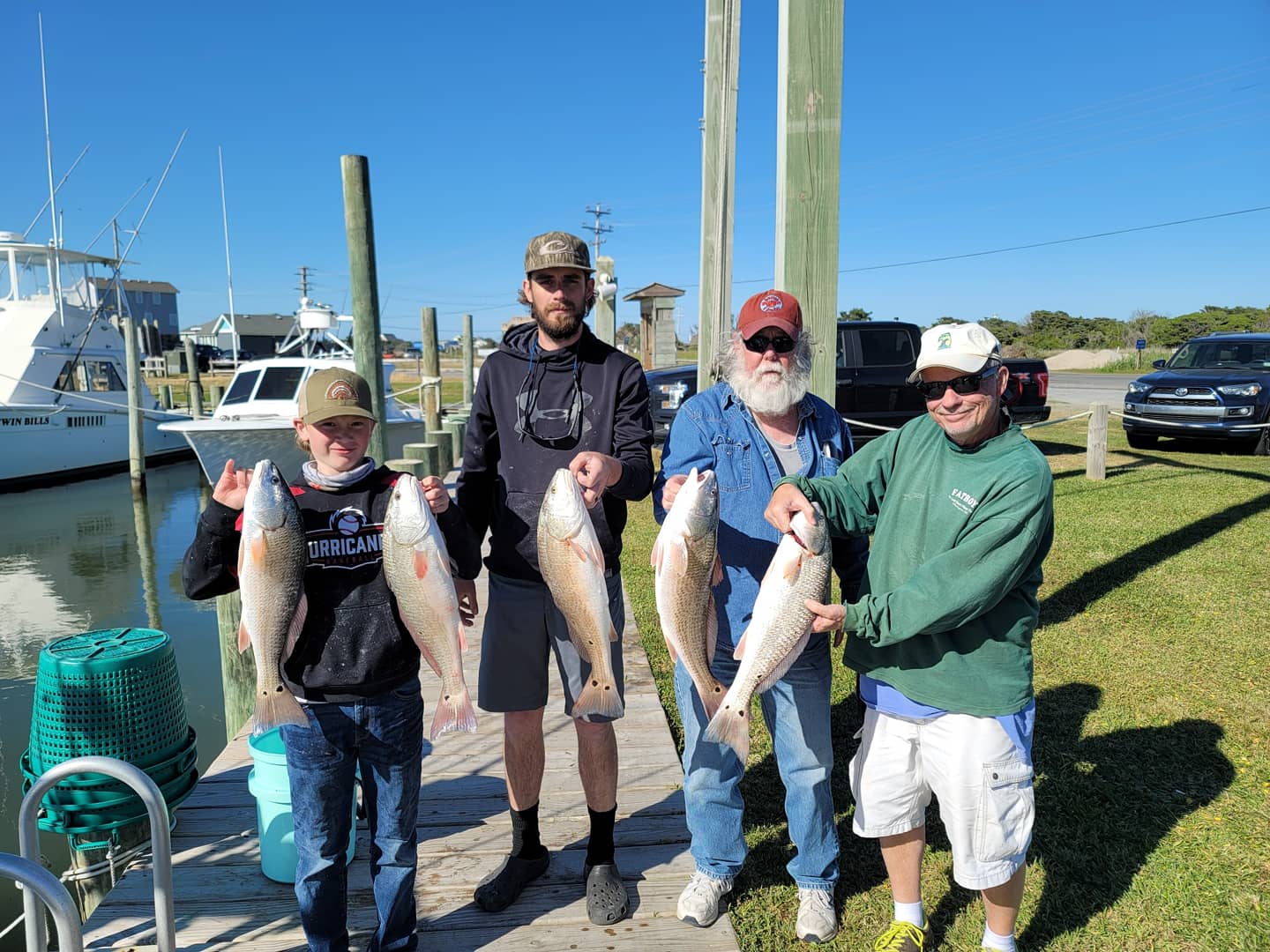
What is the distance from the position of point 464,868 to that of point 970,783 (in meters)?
2.08

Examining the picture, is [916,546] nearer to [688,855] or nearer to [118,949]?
[688,855]

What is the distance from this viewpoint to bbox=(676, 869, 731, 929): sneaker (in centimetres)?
305

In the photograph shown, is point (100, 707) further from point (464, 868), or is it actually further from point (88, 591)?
point (88, 591)

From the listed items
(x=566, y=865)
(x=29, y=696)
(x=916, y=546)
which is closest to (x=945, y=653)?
(x=916, y=546)

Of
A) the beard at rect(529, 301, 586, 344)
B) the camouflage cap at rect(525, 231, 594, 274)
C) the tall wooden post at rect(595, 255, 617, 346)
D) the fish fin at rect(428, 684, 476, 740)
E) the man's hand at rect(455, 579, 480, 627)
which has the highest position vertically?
the tall wooden post at rect(595, 255, 617, 346)

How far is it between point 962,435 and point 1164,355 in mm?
49350

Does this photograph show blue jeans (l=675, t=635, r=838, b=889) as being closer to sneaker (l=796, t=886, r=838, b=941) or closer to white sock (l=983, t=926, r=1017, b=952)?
sneaker (l=796, t=886, r=838, b=941)

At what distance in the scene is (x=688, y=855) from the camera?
3518 mm

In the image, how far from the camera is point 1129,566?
711 centimetres

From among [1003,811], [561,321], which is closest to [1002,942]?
[1003,811]

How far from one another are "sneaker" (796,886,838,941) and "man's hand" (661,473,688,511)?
1583mm

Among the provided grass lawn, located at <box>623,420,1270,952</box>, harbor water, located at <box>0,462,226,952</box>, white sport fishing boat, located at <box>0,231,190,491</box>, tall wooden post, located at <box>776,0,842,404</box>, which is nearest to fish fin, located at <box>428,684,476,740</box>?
grass lawn, located at <box>623,420,1270,952</box>

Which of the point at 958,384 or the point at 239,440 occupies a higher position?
the point at 958,384

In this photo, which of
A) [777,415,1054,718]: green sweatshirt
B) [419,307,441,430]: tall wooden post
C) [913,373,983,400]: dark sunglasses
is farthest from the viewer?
[419,307,441,430]: tall wooden post
